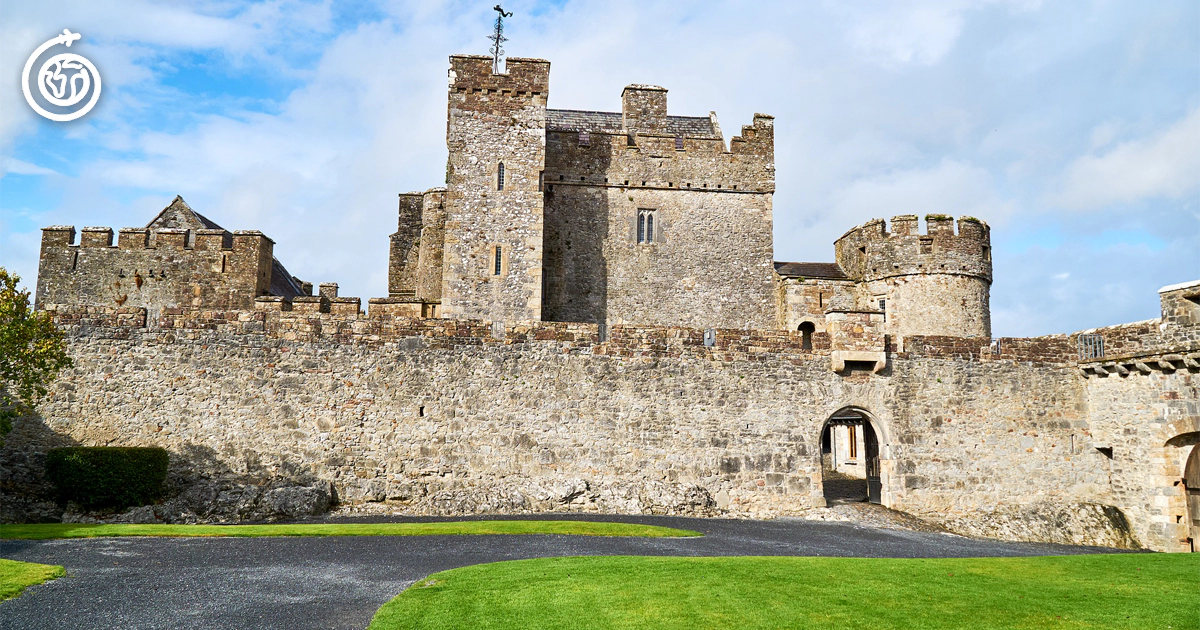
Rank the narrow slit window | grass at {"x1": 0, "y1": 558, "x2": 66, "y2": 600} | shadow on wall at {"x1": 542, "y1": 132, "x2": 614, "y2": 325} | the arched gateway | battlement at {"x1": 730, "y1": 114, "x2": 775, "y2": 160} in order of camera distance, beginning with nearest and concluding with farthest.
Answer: grass at {"x1": 0, "y1": 558, "x2": 66, "y2": 600}
the arched gateway
shadow on wall at {"x1": 542, "y1": 132, "x2": 614, "y2": 325}
the narrow slit window
battlement at {"x1": 730, "y1": 114, "x2": 775, "y2": 160}

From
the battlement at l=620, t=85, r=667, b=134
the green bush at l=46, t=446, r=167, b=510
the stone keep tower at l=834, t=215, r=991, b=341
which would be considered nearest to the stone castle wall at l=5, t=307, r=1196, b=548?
the green bush at l=46, t=446, r=167, b=510

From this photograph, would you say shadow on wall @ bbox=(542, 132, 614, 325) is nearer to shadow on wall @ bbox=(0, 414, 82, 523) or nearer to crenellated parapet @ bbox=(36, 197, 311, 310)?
crenellated parapet @ bbox=(36, 197, 311, 310)

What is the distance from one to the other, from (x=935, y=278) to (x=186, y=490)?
71.5 feet

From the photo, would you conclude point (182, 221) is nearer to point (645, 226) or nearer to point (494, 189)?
point (494, 189)

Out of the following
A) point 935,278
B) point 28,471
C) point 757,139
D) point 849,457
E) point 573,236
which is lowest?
point 849,457

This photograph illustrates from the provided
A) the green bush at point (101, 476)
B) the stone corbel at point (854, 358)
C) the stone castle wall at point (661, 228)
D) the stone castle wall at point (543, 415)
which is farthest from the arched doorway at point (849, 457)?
the green bush at point (101, 476)

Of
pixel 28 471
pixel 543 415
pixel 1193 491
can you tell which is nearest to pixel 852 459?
pixel 1193 491

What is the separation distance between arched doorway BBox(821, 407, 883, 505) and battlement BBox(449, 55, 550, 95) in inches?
539

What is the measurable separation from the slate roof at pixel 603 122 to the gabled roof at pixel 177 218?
12.9m

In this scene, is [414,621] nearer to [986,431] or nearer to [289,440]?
[289,440]

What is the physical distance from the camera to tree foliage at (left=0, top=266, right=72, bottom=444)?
16281 millimetres

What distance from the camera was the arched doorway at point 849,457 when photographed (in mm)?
24547

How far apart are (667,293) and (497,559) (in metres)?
16.6

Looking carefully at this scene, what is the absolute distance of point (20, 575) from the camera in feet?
35.1
